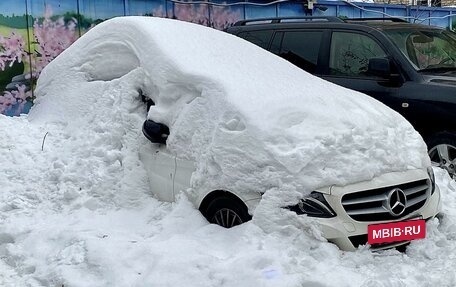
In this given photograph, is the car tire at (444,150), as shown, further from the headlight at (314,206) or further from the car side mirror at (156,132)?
the car side mirror at (156,132)

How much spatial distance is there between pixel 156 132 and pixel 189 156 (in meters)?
0.42

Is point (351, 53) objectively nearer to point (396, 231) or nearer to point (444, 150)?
point (444, 150)

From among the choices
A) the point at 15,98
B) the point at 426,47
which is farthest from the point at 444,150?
the point at 15,98

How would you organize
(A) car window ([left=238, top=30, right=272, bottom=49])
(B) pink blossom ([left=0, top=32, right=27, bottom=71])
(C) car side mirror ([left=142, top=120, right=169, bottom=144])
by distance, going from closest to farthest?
(C) car side mirror ([left=142, top=120, right=169, bottom=144]), (A) car window ([left=238, top=30, right=272, bottom=49]), (B) pink blossom ([left=0, top=32, right=27, bottom=71])

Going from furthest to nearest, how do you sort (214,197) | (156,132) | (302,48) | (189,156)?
(302,48)
(156,132)
(189,156)
(214,197)

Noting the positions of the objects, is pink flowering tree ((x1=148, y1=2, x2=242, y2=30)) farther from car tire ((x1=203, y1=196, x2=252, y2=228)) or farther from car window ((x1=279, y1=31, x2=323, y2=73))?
car tire ((x1=203, y1=196, x2=252, y2=228))

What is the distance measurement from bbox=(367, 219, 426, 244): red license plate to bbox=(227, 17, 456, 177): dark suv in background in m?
2.46

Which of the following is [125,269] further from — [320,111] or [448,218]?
[448,218]

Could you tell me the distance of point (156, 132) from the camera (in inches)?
203

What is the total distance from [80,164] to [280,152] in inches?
75.5

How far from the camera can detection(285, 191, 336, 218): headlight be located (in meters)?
4.27

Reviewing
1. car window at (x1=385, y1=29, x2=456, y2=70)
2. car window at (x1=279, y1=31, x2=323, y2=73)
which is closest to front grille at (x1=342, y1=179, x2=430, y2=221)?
car window at (x1=385, y1=29, x2=456, y2=70)

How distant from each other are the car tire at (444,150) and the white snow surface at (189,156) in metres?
0.87

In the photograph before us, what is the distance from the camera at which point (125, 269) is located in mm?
4250
